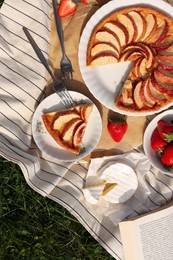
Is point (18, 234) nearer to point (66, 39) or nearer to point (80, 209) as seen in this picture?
point (80, 209)

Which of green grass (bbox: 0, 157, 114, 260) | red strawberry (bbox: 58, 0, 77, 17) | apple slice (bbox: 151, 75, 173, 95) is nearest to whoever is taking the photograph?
apple slice (bbox: 151, 75, 173, 95)

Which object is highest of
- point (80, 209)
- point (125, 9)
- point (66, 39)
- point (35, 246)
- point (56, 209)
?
point (125, 9)

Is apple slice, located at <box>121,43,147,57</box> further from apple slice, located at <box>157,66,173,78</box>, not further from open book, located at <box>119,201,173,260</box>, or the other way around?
open book, located at <box>119,201,173,260</box>

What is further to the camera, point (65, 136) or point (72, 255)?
point (72, 255)

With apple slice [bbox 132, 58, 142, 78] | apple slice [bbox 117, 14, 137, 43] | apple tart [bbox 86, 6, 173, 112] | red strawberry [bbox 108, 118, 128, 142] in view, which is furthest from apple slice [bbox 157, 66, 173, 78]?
red strawberry [bbox 108, 118, 128, 142]

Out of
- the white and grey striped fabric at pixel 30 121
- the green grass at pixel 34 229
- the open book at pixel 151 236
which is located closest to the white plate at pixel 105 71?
the white and grey striped fabric at pixel 30 121

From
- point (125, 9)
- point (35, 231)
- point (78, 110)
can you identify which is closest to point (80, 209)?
point (35, 231)

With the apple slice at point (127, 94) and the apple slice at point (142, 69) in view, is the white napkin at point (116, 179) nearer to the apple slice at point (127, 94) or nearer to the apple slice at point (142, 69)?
the apple slice at point (127, 94)
